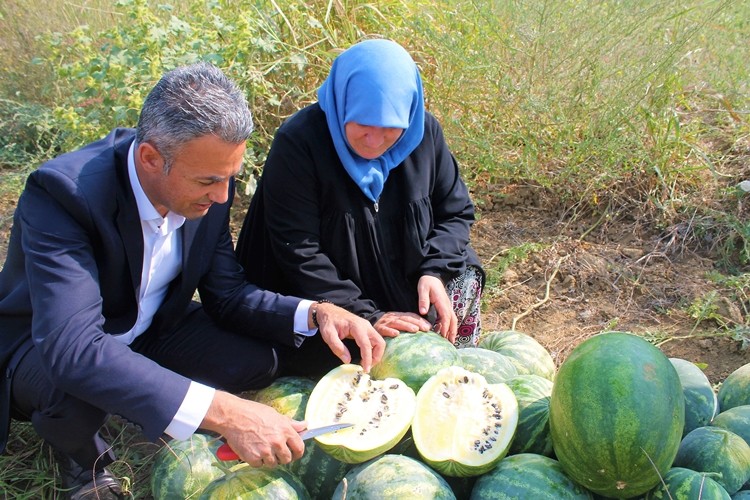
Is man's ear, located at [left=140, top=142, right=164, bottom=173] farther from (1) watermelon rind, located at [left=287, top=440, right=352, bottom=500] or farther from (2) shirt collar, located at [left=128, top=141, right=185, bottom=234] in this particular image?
(1) watermelon rind, located at [left=287, top=440, right=352, bottom=500]

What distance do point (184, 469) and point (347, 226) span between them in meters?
1.23

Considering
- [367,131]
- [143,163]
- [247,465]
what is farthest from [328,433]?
[367,131]

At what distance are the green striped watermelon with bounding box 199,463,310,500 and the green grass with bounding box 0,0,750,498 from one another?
8.08 ft

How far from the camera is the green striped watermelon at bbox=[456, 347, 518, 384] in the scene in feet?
8.49

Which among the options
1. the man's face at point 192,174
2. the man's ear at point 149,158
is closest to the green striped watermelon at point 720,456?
the man's face at point 192,174

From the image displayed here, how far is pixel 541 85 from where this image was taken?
4742 mm

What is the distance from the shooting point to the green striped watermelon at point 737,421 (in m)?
2.19

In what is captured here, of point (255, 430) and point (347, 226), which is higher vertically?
point (347, 226)

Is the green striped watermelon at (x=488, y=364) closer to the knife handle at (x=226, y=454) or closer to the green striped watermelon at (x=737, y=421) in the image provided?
the green striped watermelon at (x=737, y=421)

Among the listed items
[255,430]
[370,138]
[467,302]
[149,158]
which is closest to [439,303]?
[467,302]

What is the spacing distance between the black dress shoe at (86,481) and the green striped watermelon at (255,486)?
0.74 metres

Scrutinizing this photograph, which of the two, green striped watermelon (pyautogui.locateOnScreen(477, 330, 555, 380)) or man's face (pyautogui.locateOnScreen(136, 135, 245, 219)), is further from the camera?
green striped watermelon (pyautogui.locateOnScreen(477, 330, 555, 380))

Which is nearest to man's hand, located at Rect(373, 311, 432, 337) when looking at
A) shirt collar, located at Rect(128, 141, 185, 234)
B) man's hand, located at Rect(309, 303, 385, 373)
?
man's hand, located at Rect(309, 303, 385, 373)

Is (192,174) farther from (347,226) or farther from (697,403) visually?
(697,403)
